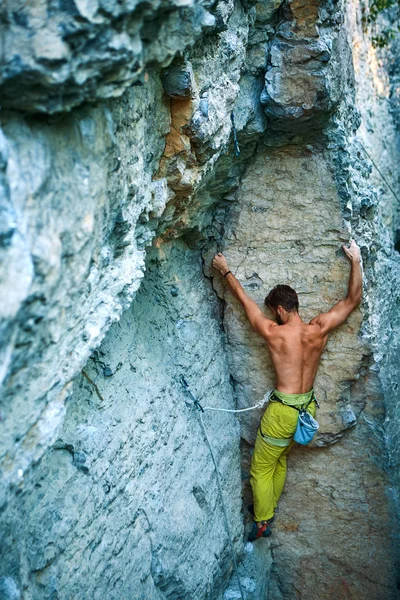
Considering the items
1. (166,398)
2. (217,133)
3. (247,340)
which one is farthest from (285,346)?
(217,133)

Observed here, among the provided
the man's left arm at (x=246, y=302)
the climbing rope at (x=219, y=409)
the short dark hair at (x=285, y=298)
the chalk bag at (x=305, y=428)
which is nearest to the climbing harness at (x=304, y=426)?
the chalk bag at (x=305, y=428)

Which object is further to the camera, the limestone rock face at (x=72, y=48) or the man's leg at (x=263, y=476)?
the man's leg at (x=263, y=476)

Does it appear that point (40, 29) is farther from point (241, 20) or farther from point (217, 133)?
point (241, 20)

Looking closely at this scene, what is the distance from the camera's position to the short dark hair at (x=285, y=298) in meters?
3.03

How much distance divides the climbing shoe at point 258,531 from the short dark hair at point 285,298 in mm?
1367

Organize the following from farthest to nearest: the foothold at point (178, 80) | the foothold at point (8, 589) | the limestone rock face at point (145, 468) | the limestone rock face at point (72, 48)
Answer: the limestone rock face at point (145, 468) → the foothold at point (178, 80) → the foothold at point (8, 589) → the limestone rock face at point (72, 48)

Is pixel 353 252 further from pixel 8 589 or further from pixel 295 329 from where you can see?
pixel 8 589

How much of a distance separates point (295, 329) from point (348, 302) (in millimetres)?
306

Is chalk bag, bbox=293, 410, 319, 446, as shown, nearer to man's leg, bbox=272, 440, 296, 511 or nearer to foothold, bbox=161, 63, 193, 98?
man's leg, bbox=272, 440, 296, 511

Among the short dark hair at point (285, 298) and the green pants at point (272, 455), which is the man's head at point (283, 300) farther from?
the green pants at point (272, 455)

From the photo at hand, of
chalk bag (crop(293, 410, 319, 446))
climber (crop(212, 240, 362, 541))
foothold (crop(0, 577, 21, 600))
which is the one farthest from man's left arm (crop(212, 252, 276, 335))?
foothold (crop(0, 577, 21, 600))

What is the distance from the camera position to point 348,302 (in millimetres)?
3021

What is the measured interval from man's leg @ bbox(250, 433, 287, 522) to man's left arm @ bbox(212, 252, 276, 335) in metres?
0.66

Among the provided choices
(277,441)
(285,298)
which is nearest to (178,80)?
(285,298)
